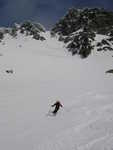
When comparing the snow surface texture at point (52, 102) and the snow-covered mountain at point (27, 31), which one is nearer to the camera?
the snow surface texture at point (52, 102)

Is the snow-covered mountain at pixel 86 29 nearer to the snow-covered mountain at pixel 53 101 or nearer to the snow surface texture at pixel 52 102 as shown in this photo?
the snow-covered mountain at pixel 53 101

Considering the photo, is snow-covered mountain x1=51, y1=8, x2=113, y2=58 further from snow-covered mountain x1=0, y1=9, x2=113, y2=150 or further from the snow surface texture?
the snow surface texture

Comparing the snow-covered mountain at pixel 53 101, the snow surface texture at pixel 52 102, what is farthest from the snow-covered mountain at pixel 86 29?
the snow surface texture at pixel 52 102

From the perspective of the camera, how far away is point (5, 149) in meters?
11.7

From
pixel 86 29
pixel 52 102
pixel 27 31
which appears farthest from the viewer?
pixel 27 31

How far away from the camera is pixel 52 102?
845 inches

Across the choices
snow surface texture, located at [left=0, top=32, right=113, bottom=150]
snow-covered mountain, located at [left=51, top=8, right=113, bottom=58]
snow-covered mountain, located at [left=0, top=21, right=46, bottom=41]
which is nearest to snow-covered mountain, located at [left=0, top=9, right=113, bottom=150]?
snow surface texture, located at [left=0, top=32, right=113, bottom=150]

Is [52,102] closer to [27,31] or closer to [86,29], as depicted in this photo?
[86,29]

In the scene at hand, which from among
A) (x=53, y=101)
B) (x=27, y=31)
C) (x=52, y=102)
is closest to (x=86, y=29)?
(x=27, y=31)

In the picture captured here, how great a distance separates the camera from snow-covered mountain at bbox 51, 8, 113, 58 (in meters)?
54.2

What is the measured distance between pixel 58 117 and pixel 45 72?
858 inches

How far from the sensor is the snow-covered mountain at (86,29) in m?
54.2

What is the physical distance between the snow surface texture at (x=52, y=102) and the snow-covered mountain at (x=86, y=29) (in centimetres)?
1076

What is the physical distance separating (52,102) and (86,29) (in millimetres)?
48678
